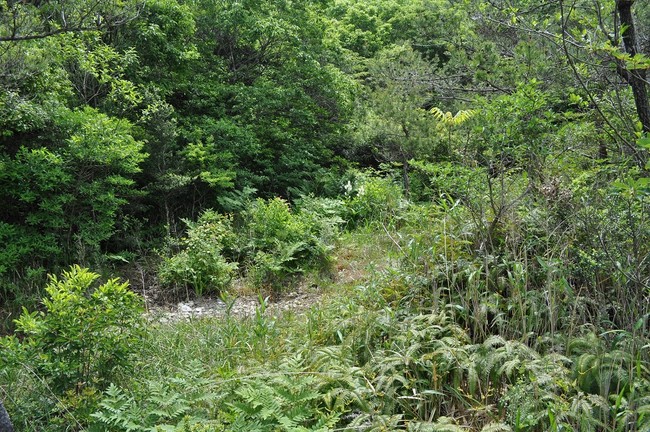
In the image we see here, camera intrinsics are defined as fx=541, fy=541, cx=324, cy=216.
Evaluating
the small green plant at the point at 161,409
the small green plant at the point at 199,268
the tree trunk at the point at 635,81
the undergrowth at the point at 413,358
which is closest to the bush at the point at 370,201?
the small green plant at the point at 199,268

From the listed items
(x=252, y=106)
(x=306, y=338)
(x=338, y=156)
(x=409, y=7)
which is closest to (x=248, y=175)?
(x=252, y=106)

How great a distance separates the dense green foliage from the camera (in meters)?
2.91

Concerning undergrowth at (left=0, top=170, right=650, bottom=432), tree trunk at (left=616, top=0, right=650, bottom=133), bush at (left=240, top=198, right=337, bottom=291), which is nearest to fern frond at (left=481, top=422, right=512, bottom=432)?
undergrowth at (left=0, top=170, right=650, bottom=432)

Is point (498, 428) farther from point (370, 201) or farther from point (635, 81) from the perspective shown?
point (370, 201)

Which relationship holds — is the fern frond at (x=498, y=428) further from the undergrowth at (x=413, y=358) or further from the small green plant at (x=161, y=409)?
Result: the small green plant at (x=161, y=409)

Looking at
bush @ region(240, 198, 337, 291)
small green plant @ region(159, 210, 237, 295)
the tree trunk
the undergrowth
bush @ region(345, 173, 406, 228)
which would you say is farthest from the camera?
bush @ region(345, 173, 406, 228)

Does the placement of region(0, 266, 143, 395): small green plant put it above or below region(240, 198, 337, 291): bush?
above

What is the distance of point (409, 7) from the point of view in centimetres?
1772

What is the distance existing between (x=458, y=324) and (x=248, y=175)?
6.36 metres

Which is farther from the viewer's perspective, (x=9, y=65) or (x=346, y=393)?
(x=9, y=65)

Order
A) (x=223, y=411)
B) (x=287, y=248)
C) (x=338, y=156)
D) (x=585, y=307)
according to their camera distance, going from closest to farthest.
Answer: (x=223, y=411) < (x=585, y=307) < (x=287, y=248) < (x=338, y=156)

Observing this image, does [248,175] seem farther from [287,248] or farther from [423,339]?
[423,339]

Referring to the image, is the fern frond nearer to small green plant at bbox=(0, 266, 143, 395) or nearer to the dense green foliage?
the dense green foliage

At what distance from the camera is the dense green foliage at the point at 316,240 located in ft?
9.55
